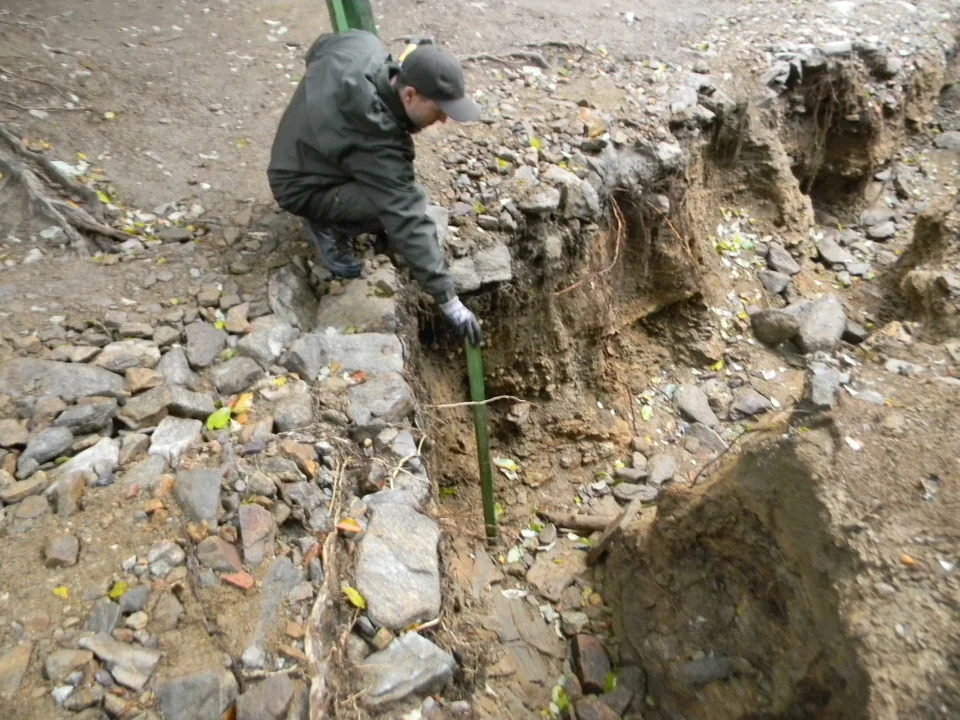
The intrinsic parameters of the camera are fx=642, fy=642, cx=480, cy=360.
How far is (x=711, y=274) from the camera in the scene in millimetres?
5078

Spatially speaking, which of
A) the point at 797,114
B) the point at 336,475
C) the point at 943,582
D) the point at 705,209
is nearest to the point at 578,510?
the point at 336,475

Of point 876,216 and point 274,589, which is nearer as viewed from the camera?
point 274,589

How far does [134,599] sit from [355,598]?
64 centimetres

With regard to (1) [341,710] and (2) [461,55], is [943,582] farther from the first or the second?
(2) [461,55]

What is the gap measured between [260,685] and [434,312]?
210 centimetres

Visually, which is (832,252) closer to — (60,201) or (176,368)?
(176,368)

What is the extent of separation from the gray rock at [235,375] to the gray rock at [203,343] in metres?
0.06

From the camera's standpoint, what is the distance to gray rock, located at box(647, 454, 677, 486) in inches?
161

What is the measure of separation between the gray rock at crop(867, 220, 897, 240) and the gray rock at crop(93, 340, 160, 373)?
6.14m

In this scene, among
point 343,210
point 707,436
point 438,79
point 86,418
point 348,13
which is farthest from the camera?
point 707,436

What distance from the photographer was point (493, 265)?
357cm

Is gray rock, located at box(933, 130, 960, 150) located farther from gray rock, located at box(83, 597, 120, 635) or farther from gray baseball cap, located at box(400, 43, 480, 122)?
gray rock, located at box(83, 597, 120, 635)

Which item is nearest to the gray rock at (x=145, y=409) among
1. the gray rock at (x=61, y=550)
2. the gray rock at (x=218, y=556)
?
the gray rock at (x=61, y=550)

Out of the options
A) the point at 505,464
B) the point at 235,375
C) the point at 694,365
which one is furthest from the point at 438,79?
the point at 694,365
